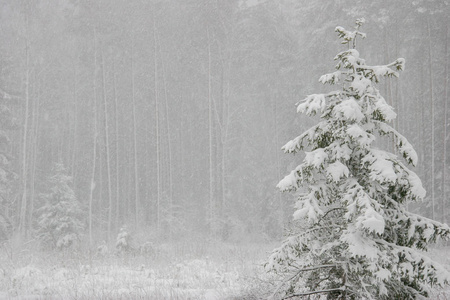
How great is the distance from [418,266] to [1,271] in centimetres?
1140

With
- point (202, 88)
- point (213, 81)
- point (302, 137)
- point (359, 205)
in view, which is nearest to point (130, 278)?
point (302, 137)

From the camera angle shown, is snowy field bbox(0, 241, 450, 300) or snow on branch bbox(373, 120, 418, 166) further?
snowy field bbox(0, 241, 450, 300)

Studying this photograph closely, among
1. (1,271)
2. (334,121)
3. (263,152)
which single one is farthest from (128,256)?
(263,152)

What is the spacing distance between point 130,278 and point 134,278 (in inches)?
4.4

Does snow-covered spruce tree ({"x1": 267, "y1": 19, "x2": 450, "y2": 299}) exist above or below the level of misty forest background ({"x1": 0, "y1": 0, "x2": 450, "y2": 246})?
below

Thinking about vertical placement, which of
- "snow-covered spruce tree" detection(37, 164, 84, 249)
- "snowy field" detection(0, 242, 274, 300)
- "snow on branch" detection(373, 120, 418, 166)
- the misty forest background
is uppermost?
the misty forest background

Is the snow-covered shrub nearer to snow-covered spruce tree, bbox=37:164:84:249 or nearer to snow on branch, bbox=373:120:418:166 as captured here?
snow-covered spruce tree, bbox=37:164:84:249

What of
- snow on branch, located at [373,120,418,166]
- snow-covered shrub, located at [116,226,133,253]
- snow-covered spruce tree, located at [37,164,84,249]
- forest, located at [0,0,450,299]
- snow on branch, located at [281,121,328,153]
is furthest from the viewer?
forest, located at [0,0,450,299]

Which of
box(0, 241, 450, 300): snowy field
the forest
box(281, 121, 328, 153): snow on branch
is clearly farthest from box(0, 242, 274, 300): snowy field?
the forest

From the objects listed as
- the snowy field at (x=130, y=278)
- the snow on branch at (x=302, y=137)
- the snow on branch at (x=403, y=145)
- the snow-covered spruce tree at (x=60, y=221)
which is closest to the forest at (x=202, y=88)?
the snow-covered spruce tree at (x=60, y=221)

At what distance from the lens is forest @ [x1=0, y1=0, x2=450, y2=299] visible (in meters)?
20.0

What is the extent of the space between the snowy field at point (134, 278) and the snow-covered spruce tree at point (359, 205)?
157cm

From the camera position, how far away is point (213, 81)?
26656 mm

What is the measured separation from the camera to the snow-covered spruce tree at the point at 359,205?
15.5 feet
